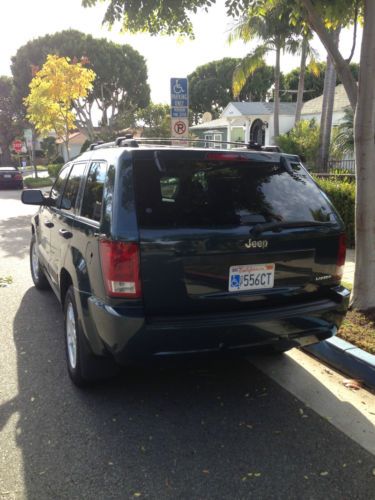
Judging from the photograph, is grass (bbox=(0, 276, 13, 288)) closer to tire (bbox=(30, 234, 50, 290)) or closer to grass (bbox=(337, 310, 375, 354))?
tire (bbox=(30, 234, 50, 290))

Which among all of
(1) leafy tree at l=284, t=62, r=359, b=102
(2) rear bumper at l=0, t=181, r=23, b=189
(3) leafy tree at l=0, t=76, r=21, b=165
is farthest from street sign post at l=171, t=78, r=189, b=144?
(3) leafy tree at l=0, t=76, r=21, b=165

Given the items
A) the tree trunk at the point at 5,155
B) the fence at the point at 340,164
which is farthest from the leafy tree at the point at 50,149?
the fence at the point at 340,164

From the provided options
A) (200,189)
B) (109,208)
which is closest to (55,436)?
(109,208)

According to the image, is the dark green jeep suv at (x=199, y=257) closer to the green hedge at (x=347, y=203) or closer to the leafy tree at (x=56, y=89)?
the green hedge at (x=347, y=203)

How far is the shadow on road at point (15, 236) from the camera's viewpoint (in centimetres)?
904

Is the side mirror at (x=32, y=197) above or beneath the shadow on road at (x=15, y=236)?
above

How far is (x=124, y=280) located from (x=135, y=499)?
1.19m

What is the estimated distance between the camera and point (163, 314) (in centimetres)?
290

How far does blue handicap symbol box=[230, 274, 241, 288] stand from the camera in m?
3.01

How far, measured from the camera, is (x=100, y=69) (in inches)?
1448

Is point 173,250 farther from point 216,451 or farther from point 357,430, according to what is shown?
point 357,430

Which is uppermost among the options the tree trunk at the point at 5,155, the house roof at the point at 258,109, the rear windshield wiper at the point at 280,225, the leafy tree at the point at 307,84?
the leafy tree at the point at 307,84

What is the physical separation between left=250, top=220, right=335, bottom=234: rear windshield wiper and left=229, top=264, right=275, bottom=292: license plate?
0.24 m

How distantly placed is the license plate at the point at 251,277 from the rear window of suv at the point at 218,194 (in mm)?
305
